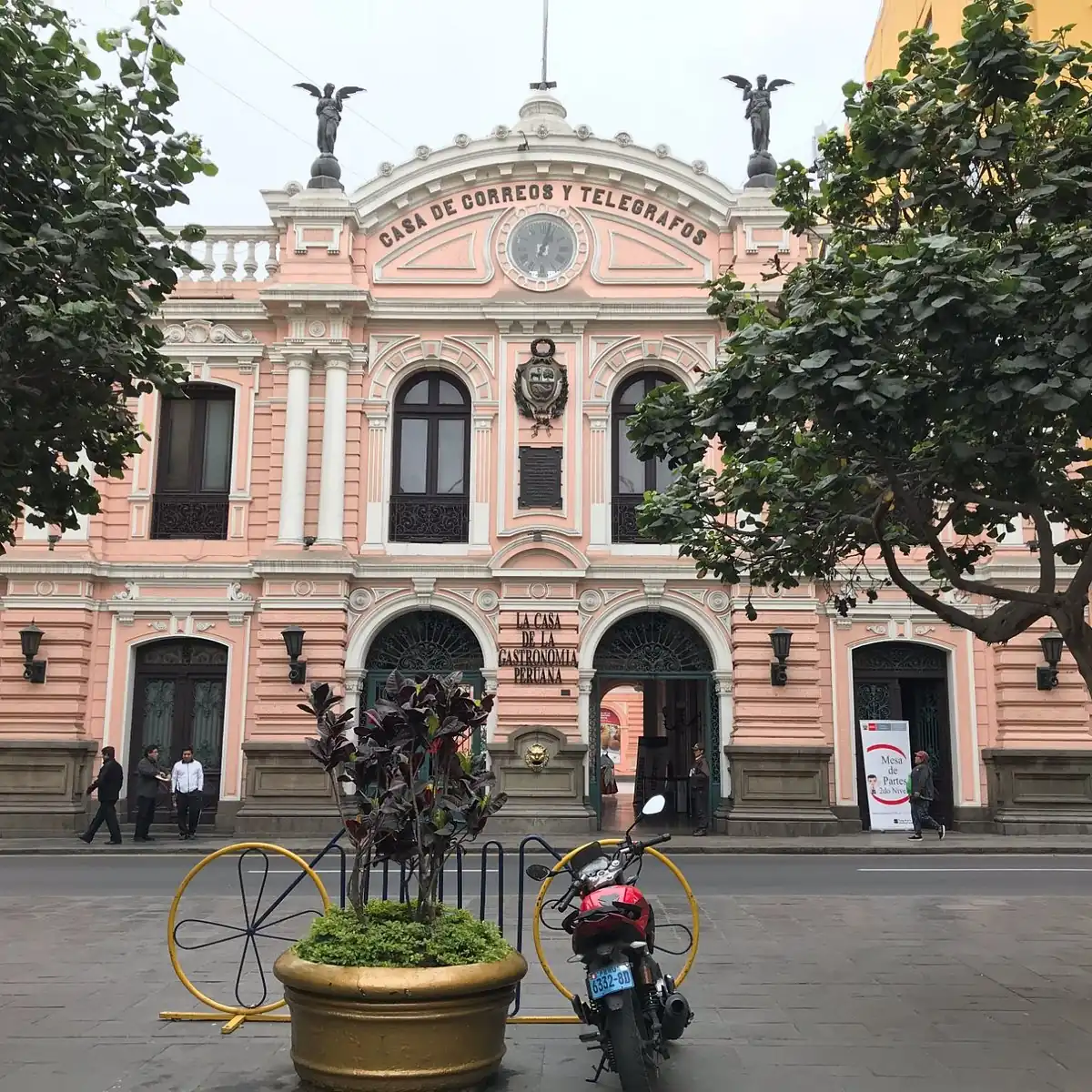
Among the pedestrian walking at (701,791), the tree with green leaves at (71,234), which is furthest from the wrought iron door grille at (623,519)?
the tree with green leaves at (71,234)

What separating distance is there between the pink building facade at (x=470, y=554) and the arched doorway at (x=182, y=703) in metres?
0.06

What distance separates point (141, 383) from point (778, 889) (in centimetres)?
903

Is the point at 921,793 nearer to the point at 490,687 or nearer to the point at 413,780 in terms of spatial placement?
the point at 490,687

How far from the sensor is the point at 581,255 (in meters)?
21.0

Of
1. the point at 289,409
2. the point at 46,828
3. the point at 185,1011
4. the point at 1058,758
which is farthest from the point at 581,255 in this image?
the point at 185,1011

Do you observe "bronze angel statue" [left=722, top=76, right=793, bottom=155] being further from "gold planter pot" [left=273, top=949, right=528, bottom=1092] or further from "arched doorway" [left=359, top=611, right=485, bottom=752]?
"gold planter pot" [left=273, top=949, right=528, bottom=1092]

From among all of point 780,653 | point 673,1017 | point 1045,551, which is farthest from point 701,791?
point 673,1017

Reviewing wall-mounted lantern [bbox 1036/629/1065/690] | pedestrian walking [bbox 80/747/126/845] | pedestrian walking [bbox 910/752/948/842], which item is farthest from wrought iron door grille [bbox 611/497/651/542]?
pedestrian walking [bbox 80/747/126/845]

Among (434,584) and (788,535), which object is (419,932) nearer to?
(788,535)

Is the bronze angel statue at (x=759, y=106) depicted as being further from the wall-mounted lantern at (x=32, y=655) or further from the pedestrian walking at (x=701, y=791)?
the wall-mounted lantern at (x=32, y=655)

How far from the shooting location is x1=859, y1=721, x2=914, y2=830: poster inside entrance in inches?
763

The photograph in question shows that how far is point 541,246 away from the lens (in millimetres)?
21094

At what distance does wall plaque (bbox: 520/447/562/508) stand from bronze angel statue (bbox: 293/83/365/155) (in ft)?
23.1

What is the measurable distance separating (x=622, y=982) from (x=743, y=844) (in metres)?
13.0
